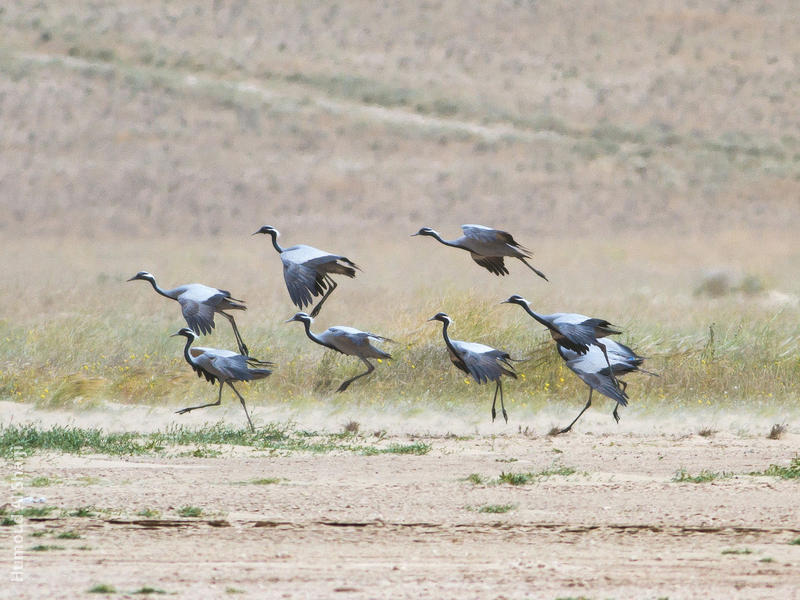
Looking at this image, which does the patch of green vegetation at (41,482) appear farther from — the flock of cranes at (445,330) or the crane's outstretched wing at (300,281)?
the crane's outstretched wing at (300,281)

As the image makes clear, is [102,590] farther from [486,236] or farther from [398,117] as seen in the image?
[398,117]

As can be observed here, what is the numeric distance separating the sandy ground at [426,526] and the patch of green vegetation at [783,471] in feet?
0.51

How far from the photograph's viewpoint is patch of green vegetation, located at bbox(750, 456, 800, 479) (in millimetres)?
10978

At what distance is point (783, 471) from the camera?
1112 centimetres

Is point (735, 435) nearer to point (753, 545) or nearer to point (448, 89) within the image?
point (753, 545)

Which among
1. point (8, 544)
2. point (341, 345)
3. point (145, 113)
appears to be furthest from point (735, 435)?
point (145, 113)

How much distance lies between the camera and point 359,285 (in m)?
30.2

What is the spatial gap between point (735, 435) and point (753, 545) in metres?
5.28

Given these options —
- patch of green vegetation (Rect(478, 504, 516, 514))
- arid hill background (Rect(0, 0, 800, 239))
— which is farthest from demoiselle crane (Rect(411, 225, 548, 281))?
arid hill background (Rect(0, 0, 800, 239))

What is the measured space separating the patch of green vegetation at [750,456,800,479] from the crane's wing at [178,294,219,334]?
503 centimetres

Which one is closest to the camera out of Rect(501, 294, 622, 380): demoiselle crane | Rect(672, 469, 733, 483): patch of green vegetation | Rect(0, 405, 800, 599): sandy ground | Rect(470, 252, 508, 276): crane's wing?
Rect(0, 405, 800, 599): sandy ground

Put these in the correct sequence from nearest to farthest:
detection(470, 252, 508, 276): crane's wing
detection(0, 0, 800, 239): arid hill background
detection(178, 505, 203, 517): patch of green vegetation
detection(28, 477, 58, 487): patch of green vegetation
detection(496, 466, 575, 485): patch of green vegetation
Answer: detection(178, 505, 203, 517): patch of green vegetation < detection(28, 477, 58, 487): patch of green vegetation < detection(496, 466, 575, 485): patch of green vegetation < detection(470, 252, 508, 276): crane's wing < detection(0, 0, 800, 239): arid hill background

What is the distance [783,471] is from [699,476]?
2.34 feet

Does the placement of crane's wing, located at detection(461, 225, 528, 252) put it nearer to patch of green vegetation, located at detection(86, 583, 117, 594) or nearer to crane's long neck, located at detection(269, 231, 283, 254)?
crane's long neck, located at detection(269, 231, 283, 254)
